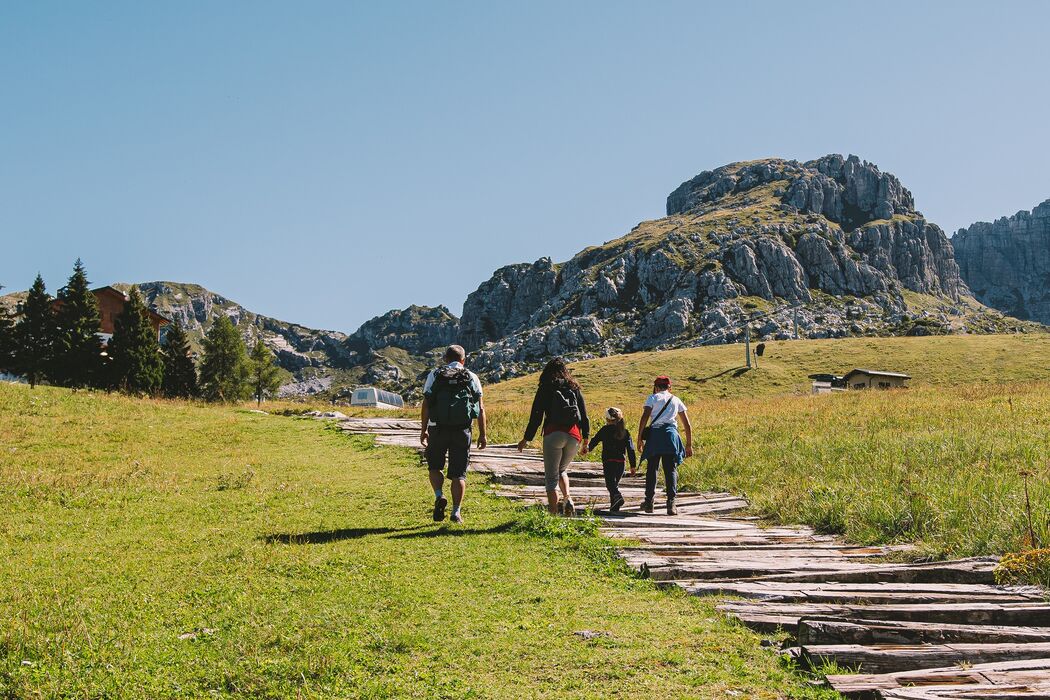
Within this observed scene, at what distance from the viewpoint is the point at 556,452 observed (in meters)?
11.2

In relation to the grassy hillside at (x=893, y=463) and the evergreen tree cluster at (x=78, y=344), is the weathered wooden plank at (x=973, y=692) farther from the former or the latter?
the evergreen tree cluster at (x=78, y=344)

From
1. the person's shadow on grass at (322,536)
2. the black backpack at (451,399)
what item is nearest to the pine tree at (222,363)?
the black backpack at (451,399)

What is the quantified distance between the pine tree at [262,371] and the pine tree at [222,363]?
6.44 feet

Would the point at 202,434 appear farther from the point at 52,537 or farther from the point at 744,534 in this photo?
the point at 744,534

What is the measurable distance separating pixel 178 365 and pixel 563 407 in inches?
2836

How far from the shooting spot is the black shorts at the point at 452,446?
10.6 metres

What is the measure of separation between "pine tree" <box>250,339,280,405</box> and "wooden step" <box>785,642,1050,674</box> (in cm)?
8373

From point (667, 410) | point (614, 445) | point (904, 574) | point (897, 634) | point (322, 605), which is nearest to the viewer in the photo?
point (897, 634)

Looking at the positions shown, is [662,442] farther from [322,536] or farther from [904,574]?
[322,536]

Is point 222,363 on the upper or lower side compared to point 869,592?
upper

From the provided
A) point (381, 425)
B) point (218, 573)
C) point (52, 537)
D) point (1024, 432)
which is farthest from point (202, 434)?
point (1024, 432)

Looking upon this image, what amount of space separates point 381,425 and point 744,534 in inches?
766

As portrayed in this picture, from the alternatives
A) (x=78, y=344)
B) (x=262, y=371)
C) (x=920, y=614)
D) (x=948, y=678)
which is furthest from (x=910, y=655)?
(x=262, y=371)

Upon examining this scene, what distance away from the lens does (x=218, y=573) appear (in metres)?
7.51
